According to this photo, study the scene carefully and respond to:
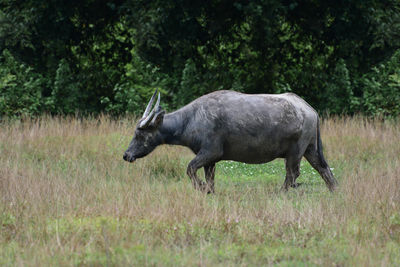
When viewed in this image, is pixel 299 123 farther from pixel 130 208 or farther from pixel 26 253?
pixel 26 253

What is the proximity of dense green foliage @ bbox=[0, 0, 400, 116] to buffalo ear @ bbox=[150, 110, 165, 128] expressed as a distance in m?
6.44

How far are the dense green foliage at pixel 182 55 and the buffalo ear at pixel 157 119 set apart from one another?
21.1 ft

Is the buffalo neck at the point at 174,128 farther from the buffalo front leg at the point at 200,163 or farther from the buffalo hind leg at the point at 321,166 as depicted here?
the buffalo hind leg at the point at 321,166

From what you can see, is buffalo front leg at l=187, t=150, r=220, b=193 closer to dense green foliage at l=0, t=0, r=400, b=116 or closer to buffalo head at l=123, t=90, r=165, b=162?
buffalo head at l=123, t=90, r=165, b=162

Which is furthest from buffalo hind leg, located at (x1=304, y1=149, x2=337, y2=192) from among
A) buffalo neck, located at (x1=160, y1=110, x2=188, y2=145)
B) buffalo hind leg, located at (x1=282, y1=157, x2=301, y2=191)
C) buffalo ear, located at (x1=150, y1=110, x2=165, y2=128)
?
buffalo ear, located at (x1=150, y1=110, x2=165, y2=128)

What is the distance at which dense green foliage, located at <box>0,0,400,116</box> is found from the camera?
15.6 m

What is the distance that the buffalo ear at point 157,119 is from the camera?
27.7ft

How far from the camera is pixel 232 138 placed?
27.8ft

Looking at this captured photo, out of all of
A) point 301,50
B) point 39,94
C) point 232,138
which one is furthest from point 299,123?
point 39,94

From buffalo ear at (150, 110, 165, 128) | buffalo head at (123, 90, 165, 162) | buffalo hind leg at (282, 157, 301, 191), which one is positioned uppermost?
buffalo ear at (150, 110, 165, 128)

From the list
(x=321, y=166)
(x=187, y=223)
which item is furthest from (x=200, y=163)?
(x=187, y=223)

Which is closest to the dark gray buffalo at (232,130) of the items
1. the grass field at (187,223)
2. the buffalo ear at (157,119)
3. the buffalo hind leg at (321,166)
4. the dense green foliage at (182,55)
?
the buffalo ear at (157,119)

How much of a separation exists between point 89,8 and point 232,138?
10088 millimetres

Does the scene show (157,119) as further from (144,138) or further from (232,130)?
(232,130)
